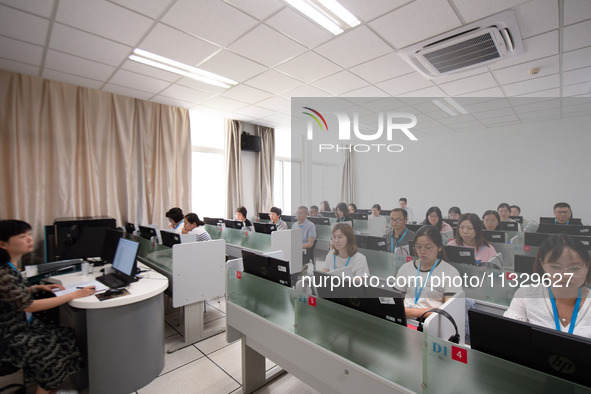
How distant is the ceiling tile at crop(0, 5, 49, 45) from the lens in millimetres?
2367

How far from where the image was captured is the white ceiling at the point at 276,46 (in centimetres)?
228

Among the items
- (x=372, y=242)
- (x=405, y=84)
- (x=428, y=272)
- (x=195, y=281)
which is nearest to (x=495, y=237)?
(x=372, y=242)

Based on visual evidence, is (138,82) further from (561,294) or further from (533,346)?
(561,294)

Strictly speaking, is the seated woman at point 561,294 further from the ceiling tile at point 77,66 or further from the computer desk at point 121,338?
the ceiling tile at point 77,66

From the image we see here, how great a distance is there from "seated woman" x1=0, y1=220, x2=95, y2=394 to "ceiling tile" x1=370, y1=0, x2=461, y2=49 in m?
3.18

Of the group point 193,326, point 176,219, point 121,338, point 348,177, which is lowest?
point 193,326

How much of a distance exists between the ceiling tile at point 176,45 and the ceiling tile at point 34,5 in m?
0.71

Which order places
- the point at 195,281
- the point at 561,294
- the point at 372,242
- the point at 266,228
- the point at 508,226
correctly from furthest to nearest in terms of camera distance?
1. the point at 508,226
2. the point at 266,228
3. the point at 372,242
4. the point at 195,281
5. the point at 561,294

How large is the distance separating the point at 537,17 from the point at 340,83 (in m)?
2.03

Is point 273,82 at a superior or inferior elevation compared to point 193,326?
superior

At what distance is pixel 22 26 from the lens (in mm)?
2533

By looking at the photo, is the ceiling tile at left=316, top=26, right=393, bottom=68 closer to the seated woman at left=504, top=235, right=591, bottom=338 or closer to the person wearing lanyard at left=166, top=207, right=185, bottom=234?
the seated woman at left=504, top=235, right=591, bottom=338

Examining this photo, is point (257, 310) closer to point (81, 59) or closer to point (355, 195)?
point (81, 59)

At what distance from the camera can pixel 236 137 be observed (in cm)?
603
